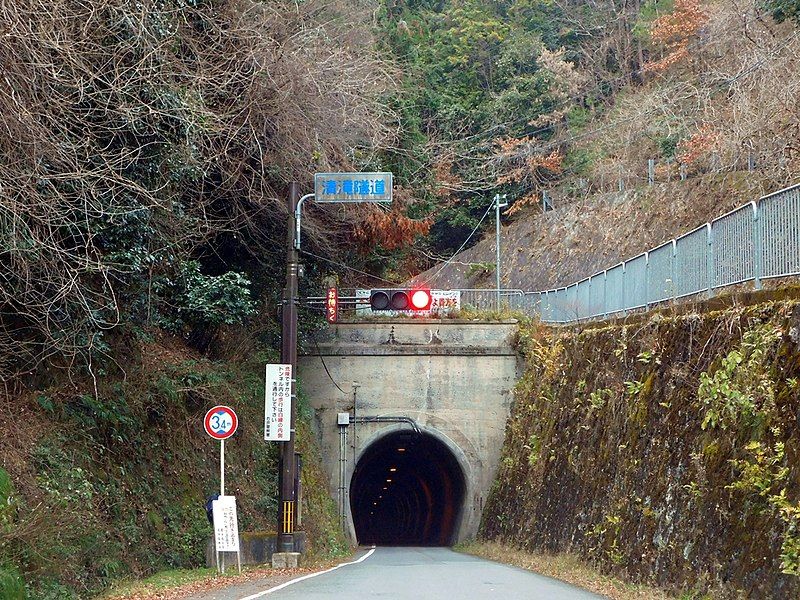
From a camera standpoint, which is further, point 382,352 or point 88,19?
point 382,352

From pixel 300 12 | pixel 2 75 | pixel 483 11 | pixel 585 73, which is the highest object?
pixel 483 11

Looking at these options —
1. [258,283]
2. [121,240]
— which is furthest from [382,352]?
[121,240]

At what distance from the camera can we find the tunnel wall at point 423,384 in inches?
1043

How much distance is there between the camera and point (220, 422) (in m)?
13.4

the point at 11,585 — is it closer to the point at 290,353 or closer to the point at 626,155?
the point at 290,353

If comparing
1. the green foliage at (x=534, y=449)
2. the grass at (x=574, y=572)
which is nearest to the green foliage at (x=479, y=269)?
the green foliage at (x=534, y=449)

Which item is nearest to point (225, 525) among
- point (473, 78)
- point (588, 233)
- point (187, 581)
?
point (187, 581)

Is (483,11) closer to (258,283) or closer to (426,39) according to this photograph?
(426,39)

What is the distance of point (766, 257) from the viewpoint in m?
10.5

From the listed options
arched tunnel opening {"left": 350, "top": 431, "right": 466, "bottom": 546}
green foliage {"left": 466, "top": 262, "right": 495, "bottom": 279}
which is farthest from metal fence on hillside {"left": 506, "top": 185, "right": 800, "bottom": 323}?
green foliage {"left": 466, "top": 262, "right": 495, "bottom": 279}

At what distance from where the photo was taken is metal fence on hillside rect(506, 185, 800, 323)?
32.9ft

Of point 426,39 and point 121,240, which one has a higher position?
point 426,39

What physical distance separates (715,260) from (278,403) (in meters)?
7.19

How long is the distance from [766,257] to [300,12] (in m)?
10.1
